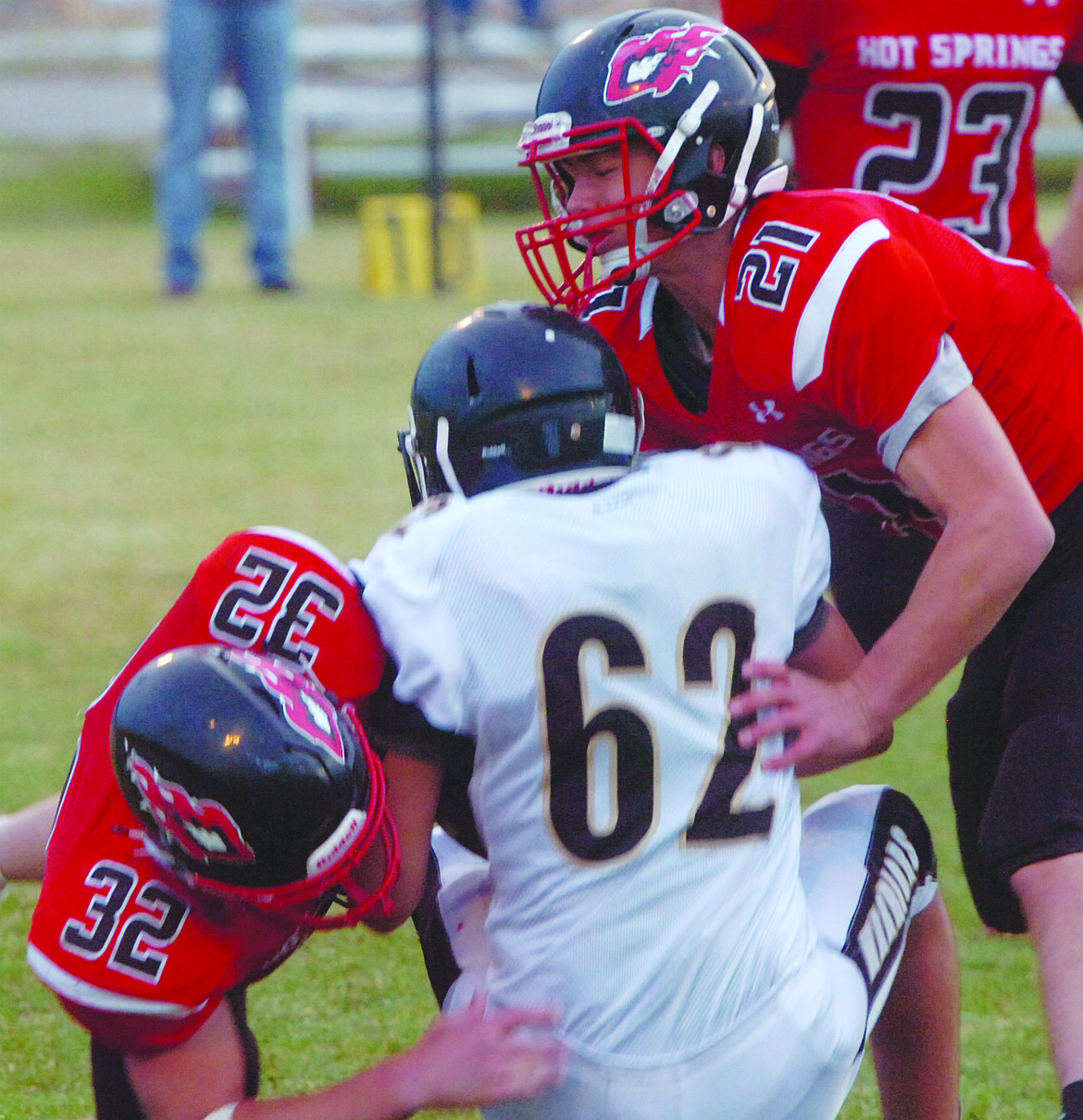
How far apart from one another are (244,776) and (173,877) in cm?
21

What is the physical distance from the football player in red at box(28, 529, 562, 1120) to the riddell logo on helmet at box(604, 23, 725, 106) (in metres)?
0.89

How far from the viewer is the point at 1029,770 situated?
8.14 ft

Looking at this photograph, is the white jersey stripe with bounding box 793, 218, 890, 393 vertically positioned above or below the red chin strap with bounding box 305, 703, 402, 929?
above

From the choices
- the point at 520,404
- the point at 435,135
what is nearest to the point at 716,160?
the point at 520,404

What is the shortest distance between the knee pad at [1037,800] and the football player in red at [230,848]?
82 cm

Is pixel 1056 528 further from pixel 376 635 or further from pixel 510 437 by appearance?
pixel 376 635

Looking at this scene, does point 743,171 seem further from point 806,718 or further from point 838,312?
point 806,718

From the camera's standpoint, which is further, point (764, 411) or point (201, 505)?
point (201, 505)

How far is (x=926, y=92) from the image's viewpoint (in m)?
3.31

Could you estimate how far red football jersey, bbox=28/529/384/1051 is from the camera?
1.95m

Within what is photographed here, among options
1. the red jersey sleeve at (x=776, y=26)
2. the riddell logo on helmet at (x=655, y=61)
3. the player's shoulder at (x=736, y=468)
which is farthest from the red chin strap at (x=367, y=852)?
the red jersey sleeve at (x=776, y=26)

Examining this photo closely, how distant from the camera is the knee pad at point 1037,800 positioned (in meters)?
2.42

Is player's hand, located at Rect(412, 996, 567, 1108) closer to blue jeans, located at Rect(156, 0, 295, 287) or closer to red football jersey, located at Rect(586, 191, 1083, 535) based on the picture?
red football jersey, located at Rect(586, 191, 1083, 535)

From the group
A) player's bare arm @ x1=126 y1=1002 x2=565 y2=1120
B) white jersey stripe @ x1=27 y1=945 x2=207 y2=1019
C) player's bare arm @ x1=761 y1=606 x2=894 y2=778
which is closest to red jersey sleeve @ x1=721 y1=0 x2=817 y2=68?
player's bare arm @ x1=761 y1=606 x2=894 y2=778
